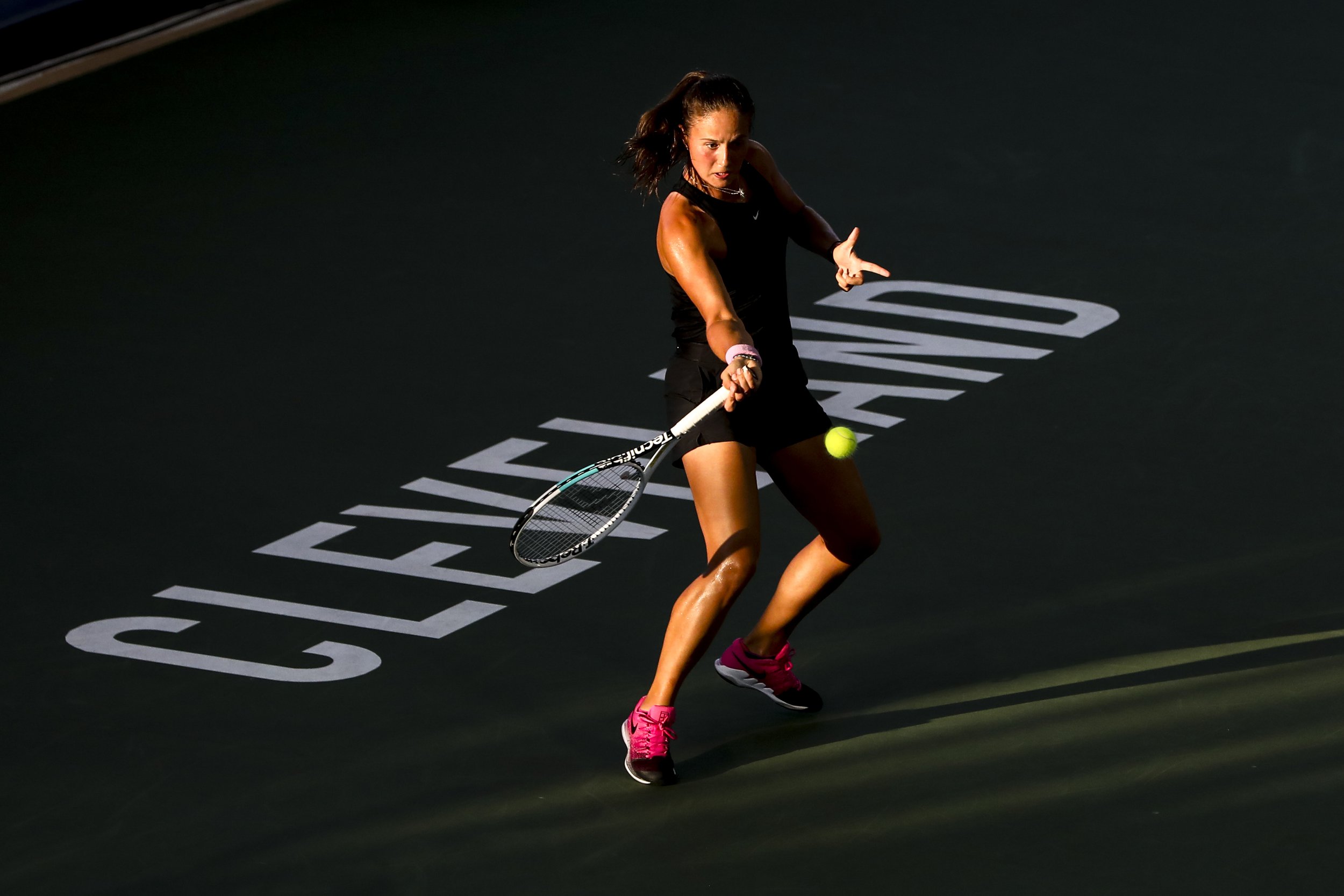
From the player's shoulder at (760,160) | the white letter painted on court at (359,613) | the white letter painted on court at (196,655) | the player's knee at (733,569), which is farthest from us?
the white letter painted on court at (359,613)

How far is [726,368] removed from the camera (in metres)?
4.90

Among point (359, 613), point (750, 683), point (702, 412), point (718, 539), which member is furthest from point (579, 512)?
point (359, 613)

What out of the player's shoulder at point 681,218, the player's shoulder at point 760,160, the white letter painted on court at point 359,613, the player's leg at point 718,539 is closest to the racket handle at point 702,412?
the player's leg at point 718,539

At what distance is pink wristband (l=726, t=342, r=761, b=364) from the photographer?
4.73 meters

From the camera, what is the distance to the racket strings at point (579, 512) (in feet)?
16.9

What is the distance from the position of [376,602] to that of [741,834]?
1738 mm

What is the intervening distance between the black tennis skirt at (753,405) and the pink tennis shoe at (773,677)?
22.8 inches

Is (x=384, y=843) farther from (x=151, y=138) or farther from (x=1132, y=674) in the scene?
(x=151, y=138)

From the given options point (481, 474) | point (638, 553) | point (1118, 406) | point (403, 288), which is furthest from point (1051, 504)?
point (403, 288)

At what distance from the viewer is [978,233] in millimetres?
9062

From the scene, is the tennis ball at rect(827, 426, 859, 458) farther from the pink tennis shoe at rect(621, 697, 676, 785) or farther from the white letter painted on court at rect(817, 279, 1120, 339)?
the white letter painted on court at rect(817, 279, 1120, 339)

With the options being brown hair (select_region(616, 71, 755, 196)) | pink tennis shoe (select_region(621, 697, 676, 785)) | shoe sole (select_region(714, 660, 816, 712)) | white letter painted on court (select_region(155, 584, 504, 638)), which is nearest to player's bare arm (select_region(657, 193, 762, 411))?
brown hair (select_region(616, 71, 755, 196))

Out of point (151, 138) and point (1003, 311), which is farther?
point (151, 138)

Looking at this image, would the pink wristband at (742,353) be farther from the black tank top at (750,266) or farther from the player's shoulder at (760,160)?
the player's shoulder at (760,160)
